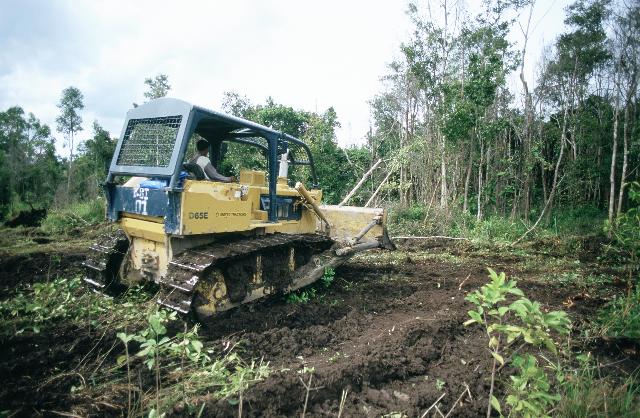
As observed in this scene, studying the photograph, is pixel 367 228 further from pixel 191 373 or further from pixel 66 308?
pixel 66 308

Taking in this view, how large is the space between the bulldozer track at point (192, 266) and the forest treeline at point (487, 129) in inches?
374

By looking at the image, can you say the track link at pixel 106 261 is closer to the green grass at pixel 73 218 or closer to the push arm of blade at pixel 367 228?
the push arm of blade at pixel 367 228

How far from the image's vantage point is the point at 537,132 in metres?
19.3

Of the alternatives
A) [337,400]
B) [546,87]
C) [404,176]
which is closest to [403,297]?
[337,400]

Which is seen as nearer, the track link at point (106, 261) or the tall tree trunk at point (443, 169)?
the track link at point (106, 261)

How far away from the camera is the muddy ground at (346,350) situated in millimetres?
2609

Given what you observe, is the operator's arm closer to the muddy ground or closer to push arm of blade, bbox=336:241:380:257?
the muddy ground

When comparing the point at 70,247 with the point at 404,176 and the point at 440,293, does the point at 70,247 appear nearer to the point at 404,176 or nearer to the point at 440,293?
the point at 440,293

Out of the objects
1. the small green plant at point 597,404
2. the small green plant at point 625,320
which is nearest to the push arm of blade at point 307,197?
the small green plant at point 625,320

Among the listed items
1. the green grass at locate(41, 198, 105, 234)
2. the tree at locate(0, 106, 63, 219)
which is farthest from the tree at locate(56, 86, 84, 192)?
the green grass at locate(41, 198, 105, 234)

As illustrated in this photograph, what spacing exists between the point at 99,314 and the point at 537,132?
68.5 feet

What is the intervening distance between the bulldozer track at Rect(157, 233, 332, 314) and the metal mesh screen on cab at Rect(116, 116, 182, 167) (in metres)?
1.06

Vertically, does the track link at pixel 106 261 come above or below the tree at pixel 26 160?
below

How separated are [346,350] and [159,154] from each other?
2957 mm
